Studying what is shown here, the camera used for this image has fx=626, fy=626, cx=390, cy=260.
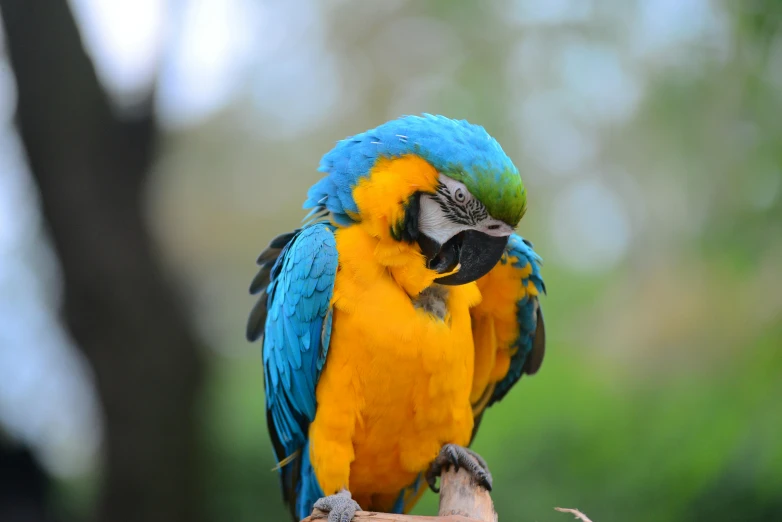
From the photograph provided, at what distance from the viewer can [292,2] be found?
472cm

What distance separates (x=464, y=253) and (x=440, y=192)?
208mm

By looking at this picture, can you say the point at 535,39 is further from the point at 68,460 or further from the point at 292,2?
the point at 68,460

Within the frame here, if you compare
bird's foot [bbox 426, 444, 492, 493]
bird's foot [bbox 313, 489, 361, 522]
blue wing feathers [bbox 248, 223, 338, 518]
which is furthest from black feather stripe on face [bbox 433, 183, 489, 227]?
bird's foot [bbox 313, 489, 361, 522]

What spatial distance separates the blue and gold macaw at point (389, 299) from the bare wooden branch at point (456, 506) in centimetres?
4

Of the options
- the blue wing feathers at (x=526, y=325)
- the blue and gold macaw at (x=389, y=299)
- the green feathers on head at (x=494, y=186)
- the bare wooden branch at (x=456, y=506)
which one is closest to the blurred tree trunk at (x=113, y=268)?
the blue and gold macaw at (x=389, y=299)

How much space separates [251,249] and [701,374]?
347 centimetres

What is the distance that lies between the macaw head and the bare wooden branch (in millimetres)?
699

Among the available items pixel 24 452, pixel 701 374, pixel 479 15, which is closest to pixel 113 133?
pixel 24 452

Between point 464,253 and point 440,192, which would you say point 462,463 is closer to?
point 464,253

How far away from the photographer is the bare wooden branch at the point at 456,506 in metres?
1.80

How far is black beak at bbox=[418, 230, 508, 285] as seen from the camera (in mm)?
1946

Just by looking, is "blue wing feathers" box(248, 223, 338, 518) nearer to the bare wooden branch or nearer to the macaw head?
the macaw head

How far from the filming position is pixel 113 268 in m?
4.40

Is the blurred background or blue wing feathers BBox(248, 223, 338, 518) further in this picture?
the blurred background
